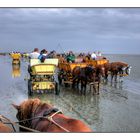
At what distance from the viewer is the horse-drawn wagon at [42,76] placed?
17205 mm

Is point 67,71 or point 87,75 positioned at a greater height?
point 87,75

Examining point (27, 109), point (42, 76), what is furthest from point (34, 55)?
point (27, 109)

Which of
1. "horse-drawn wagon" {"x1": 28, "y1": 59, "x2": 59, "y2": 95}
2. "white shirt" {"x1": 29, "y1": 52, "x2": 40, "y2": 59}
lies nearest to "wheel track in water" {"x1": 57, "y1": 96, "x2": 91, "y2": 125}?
"horse-drawn wagon" {"x1": 28, "y1": 59, "x2": 59, "y2": 95}

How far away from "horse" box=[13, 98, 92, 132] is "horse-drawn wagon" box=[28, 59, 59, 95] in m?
8.76

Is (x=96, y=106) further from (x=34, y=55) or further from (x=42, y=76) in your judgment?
(x=34, y=55)

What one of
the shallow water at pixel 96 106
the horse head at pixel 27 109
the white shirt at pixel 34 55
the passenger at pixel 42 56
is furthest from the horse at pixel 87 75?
the horse head at pixel 27 109

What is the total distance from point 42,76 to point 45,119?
33.6ft

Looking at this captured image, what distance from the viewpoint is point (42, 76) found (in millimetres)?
17828

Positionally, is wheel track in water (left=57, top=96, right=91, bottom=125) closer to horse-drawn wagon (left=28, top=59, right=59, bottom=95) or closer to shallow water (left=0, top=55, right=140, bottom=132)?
shallow water (left=0, top=55, right=140, bottom=132)

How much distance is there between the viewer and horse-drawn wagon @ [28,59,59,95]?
17.2 m

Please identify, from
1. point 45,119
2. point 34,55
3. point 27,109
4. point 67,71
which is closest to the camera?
point 45,119

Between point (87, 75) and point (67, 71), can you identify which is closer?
point (87, 75)
